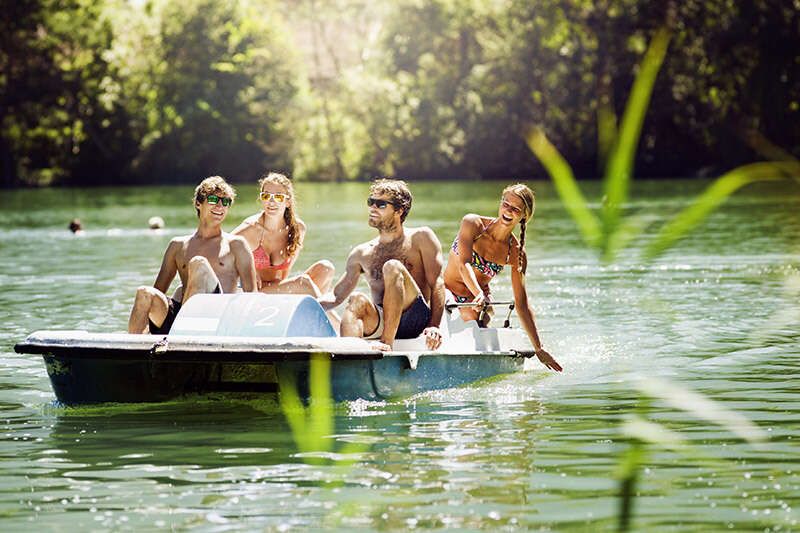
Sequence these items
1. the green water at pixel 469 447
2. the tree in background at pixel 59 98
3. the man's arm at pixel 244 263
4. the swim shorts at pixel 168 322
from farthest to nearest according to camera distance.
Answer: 1. the tree in background at pixel 59 98
2. the man's arm at pixel 244 263
3. the swim shorts at pixel 168 322
4. the green water at pixel 469 447

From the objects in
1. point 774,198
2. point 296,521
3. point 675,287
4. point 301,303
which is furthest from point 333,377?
point 774,198

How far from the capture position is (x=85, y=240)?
31156 mm

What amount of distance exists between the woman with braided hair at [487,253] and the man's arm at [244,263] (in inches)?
62.0

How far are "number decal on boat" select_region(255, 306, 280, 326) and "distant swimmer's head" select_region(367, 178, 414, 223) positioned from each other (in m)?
1.16

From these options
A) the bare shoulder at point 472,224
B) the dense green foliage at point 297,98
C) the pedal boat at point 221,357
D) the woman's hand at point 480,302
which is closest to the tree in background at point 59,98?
the dense green foliage at point 297,98

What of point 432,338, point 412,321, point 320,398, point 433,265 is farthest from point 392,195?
point 320,398

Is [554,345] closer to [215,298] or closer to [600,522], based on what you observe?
[215,298]

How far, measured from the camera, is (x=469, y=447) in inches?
331

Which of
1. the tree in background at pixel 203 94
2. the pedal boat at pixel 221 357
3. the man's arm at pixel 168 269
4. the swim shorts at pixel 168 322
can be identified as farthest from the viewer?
the tree in background at pixel 203 94

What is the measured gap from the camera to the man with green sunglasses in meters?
9.91

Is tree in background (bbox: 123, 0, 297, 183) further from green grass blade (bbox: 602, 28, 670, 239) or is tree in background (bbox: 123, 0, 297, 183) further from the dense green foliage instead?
green grass blade (bbox: 602, 28, 670, 239)

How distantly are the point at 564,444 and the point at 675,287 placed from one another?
10.6m

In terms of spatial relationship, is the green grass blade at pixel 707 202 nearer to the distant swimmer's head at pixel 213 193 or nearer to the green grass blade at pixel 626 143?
the green grass blade at pixel 626 143

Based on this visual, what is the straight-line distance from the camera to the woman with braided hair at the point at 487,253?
36.1 ft
